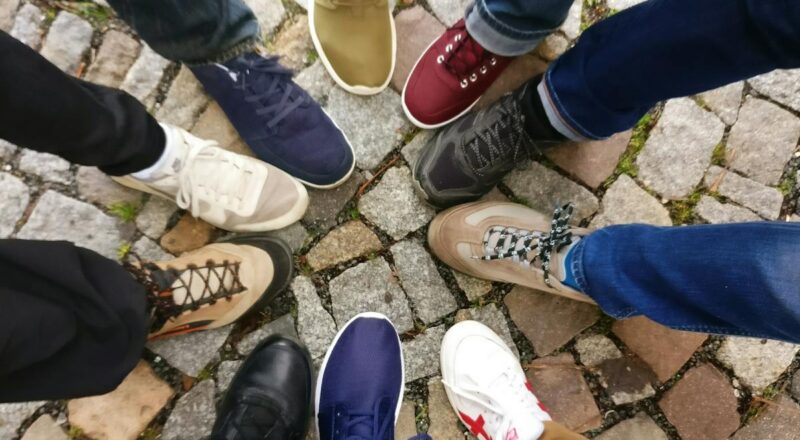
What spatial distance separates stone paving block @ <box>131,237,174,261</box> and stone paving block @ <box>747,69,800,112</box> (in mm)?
1942

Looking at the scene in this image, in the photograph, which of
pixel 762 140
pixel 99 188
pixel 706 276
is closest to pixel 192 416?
pixel 99 188

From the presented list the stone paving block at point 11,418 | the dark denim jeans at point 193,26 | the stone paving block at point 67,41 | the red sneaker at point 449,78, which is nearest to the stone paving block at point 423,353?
the red sneaker at point 449,78

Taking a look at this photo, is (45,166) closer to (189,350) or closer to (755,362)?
(189,350)

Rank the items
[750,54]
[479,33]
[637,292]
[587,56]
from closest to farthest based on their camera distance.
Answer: [750,54] < [637,292] < [587,56] < [479,33]

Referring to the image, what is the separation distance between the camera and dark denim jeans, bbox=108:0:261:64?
1070 mm

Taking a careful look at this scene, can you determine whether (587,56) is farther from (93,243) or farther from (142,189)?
(93,243)

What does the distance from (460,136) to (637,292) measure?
68cm

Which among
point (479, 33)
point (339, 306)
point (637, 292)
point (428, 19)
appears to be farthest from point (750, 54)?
point (339, 306)

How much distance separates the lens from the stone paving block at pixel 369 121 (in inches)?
65.0

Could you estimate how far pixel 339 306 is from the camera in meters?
1.60

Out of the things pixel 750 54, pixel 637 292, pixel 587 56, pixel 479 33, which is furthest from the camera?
pixel 479 33

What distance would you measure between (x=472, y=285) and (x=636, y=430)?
0.67 meters

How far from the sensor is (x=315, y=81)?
1.66 meters

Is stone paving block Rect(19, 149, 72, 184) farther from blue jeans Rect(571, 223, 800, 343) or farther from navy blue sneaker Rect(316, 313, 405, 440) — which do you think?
blue jeans Rect(571, 223, 800, 343)
